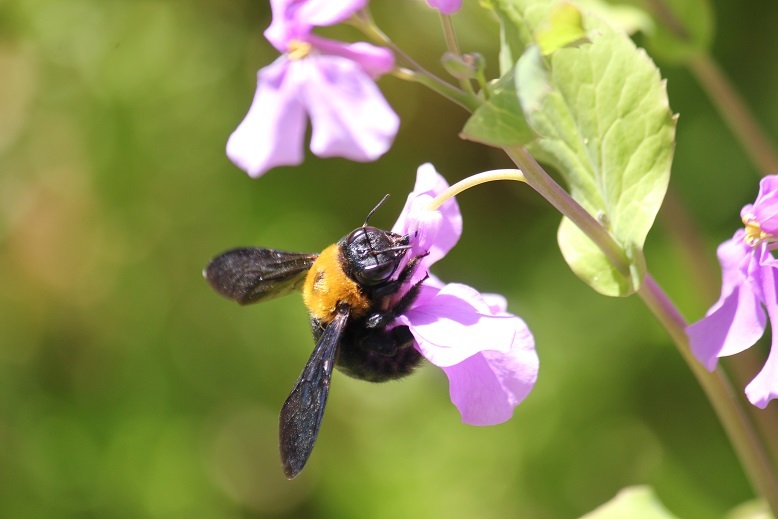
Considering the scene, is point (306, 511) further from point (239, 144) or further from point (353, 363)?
point (239, 144)

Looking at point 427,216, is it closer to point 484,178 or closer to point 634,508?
point 484,178

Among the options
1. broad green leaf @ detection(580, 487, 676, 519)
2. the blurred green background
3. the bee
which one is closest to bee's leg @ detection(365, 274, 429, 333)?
the bee

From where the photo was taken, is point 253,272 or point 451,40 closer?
point 451,40

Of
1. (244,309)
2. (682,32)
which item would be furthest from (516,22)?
(244,309)

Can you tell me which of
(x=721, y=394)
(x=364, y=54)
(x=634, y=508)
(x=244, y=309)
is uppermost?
(x=364, y=54)

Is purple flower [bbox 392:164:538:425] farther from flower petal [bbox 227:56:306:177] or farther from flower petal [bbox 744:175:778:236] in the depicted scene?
flower petal [bbox 744:175:778:236]

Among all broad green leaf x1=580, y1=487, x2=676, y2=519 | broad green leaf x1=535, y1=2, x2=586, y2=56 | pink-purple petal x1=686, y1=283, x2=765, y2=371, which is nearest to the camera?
broad green leaf x1=535, y1=2, x2=586, y2=56
